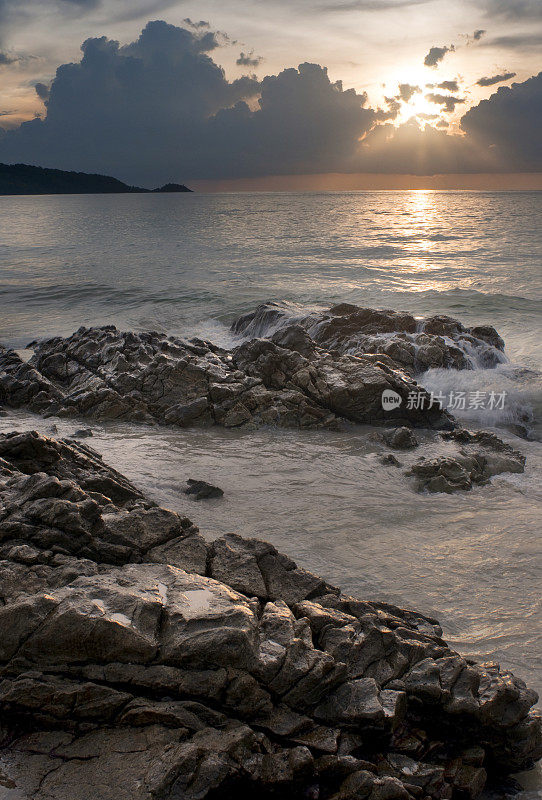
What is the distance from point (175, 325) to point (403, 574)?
20.2 meters

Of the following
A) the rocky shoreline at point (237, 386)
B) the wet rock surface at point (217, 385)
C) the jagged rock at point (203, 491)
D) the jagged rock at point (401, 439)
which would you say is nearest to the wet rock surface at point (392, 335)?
the rocky shoreline at point (237, 386)

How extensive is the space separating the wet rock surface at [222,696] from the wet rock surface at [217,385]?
767cm

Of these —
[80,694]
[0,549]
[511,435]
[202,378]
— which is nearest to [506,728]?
[80,694]

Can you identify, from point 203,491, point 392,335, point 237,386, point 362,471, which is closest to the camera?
point 203,491

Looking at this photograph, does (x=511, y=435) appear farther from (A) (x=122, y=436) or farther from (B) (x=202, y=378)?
(A) (x=122, y=436)

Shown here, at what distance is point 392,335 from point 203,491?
37.2 ft

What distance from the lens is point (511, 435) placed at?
13023mm

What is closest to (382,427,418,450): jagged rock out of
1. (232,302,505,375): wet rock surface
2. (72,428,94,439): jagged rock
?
(232,302,505,375): wet rock surface

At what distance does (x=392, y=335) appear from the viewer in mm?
18828

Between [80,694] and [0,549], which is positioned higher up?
[0,549]

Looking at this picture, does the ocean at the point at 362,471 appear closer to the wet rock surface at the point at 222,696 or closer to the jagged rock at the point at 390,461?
the jagged rock at the point at 390,461

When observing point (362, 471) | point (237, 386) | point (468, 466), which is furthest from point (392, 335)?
point (362, 471)

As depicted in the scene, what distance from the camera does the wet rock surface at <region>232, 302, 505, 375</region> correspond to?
17000mm

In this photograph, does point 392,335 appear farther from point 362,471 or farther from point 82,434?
point 82,434
